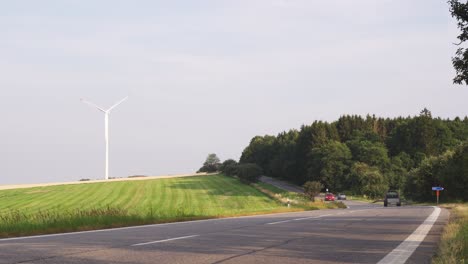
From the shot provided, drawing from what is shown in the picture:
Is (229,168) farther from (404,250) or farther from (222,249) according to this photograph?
(222,249)

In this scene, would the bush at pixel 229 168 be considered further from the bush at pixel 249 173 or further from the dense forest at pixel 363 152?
the bush at pixel 249 173

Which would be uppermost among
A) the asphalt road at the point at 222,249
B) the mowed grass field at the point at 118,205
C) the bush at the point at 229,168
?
the bush at the point at 229,168

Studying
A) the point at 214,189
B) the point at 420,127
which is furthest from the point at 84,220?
the point at 420,127

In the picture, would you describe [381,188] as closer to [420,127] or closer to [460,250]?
[420,127]

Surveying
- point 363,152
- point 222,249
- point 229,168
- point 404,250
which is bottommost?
point 404,250

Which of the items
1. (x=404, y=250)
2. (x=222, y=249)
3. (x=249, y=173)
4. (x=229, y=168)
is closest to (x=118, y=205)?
(x=222, y=249)

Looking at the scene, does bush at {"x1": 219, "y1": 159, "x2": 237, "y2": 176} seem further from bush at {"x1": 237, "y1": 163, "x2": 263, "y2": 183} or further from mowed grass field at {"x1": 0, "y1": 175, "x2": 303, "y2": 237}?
bush at {"x1": 237, "y1": 163, "x2": 263, "y2": 183}

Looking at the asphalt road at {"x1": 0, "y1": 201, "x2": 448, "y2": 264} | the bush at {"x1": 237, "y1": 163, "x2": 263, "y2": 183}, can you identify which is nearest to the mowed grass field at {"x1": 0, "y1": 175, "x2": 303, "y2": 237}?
the bush at {"x1": 237, "y1": 163, "x2": 263, "y2": 183}

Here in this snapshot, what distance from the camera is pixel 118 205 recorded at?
2421 inches

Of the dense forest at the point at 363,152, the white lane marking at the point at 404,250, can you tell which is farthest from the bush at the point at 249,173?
the white lane marking at the point at 404,250

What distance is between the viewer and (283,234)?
51.3 ft

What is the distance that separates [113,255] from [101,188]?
9310 centimetres

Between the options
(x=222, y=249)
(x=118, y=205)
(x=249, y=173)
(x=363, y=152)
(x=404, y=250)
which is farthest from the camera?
(x=363, y=152)

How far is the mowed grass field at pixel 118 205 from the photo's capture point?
18.5m
